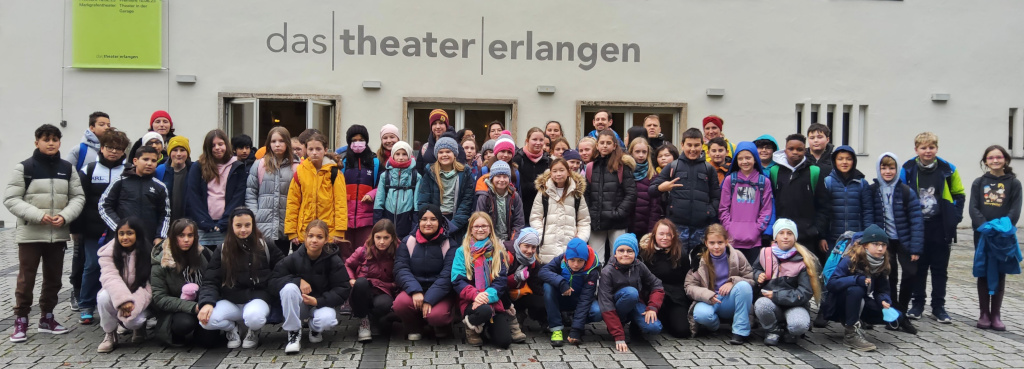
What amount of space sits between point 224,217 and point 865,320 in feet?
17.5

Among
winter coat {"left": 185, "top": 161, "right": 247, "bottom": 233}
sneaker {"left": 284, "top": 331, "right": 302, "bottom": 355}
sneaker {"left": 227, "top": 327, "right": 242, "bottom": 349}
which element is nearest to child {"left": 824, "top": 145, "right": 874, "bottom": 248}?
sneaker {"left": 284, "top": 331, "right": 302, "bottom": 355}

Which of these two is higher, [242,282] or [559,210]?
[559,210]

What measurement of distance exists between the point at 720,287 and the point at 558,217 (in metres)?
1.47

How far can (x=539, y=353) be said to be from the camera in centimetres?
562

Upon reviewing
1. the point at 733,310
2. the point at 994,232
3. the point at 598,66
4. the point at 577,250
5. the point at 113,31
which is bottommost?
the point at 733,310

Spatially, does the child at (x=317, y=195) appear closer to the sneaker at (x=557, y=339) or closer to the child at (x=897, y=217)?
the sneaker at (x=557, y=339)

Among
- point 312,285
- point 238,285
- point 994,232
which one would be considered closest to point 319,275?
point 312,285

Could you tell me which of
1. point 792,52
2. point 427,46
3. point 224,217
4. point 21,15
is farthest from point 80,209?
point 792,52

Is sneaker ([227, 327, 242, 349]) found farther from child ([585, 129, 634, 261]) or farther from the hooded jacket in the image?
the hooded jacket

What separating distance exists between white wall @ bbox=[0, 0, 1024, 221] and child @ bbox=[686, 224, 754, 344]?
7680 millimetres

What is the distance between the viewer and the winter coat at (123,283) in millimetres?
5523

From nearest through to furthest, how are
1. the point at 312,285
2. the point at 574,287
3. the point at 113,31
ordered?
1. the point at 312,285
2. the point at 574,287
3. the point at 113,31

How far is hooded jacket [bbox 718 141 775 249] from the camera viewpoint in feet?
21.5

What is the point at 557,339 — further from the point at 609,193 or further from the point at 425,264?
the point at 609,193
